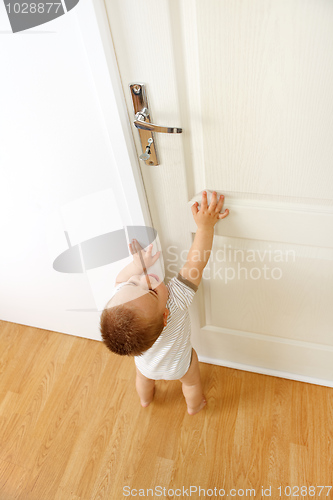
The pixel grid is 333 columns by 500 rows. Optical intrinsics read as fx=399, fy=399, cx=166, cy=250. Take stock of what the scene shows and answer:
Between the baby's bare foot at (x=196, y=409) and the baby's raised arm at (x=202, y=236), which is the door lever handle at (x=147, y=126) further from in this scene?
the baby's bare foot at (x=196, y=409)

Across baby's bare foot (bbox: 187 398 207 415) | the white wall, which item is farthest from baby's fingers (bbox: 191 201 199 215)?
baby's bare foot (bbox: 187 398 207 415)

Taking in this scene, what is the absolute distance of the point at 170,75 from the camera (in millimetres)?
758

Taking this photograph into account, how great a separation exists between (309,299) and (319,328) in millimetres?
149

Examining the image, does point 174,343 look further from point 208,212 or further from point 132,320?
point 208,212

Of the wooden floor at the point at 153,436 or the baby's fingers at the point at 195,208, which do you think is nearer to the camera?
the baby's fingers at the point at 195,208

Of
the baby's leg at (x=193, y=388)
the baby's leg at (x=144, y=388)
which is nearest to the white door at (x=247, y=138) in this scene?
the baby's leg at (x=193, y=388)

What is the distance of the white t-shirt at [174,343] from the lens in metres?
1.07

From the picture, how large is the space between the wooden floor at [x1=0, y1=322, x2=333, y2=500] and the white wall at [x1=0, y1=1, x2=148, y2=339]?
366mm

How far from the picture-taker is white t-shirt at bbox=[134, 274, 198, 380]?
1.07 meters

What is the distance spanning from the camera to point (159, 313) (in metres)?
0.98

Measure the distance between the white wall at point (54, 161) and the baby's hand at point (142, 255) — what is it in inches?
3.3

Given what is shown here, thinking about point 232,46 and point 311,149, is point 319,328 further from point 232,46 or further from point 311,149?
point 232,46

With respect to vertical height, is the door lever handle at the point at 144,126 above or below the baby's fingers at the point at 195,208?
above

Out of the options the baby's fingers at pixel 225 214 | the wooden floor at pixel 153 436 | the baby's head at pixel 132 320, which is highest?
the baby's fingers at pixel 225 214
